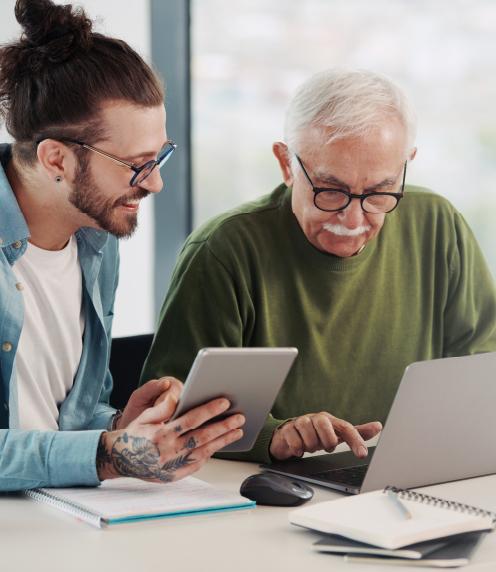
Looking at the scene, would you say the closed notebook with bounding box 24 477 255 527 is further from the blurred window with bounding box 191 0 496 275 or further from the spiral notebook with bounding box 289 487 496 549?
the blurred window with bounding box 191 0 496 275

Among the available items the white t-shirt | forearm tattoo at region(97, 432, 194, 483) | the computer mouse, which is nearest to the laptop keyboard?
the computer mouse

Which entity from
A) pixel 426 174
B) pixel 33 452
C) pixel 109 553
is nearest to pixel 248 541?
pixel 109 553

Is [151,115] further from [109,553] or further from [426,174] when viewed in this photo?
[426,174]

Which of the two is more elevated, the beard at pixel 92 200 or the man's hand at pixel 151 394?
the beard at pixel 92 200

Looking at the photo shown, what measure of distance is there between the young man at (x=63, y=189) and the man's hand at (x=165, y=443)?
216 millimetres

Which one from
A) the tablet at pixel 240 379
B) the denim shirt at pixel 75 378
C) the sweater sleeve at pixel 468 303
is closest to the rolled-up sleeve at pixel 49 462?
the denim shirt at pixel 75 378

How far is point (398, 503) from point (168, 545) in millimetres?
348

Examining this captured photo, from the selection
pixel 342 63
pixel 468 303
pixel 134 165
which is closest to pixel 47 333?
pixel 134 165

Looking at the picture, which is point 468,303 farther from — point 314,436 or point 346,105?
point 314,436

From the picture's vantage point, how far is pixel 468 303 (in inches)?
102

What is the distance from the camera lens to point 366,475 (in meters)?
1.75

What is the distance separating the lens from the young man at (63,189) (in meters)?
2.02

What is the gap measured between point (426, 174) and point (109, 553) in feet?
9.74

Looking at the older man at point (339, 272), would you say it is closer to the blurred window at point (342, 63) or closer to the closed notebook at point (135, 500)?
the closed notebook at point (135, 500)
